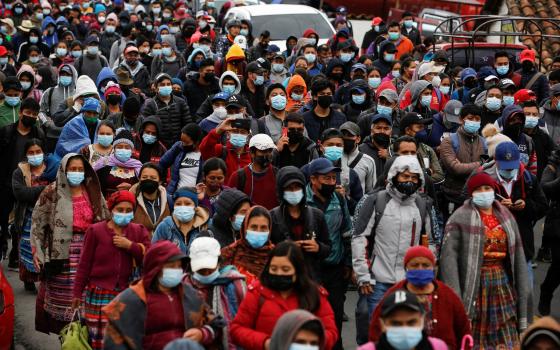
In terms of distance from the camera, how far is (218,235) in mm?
9508

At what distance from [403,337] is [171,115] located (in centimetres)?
801

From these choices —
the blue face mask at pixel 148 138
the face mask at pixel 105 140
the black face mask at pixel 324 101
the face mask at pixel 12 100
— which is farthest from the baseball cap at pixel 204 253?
the face mask at pixel 12 100

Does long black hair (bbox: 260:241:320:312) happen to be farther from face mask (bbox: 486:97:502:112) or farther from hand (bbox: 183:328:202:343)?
face mask (bbox: 486:97:502:112)

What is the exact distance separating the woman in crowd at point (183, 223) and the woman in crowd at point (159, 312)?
1711mm

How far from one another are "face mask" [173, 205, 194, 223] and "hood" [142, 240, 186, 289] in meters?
1.67

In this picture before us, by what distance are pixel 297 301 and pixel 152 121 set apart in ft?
17.1

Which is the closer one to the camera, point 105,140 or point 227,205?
point 227,205

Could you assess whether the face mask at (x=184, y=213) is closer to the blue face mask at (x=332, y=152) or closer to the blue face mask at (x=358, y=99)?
the blue face mask at (x=332, y=152)

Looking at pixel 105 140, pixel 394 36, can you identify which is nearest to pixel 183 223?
pixel 105 140

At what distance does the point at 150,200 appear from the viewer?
10836 millimetres

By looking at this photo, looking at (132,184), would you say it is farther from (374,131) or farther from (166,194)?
(374,131)

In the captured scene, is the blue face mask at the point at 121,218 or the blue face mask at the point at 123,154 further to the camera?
the blue face mask at the point at 123,154

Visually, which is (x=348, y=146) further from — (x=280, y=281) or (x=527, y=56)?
(x=527, y=56)

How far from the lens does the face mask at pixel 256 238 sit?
29.0 ft
